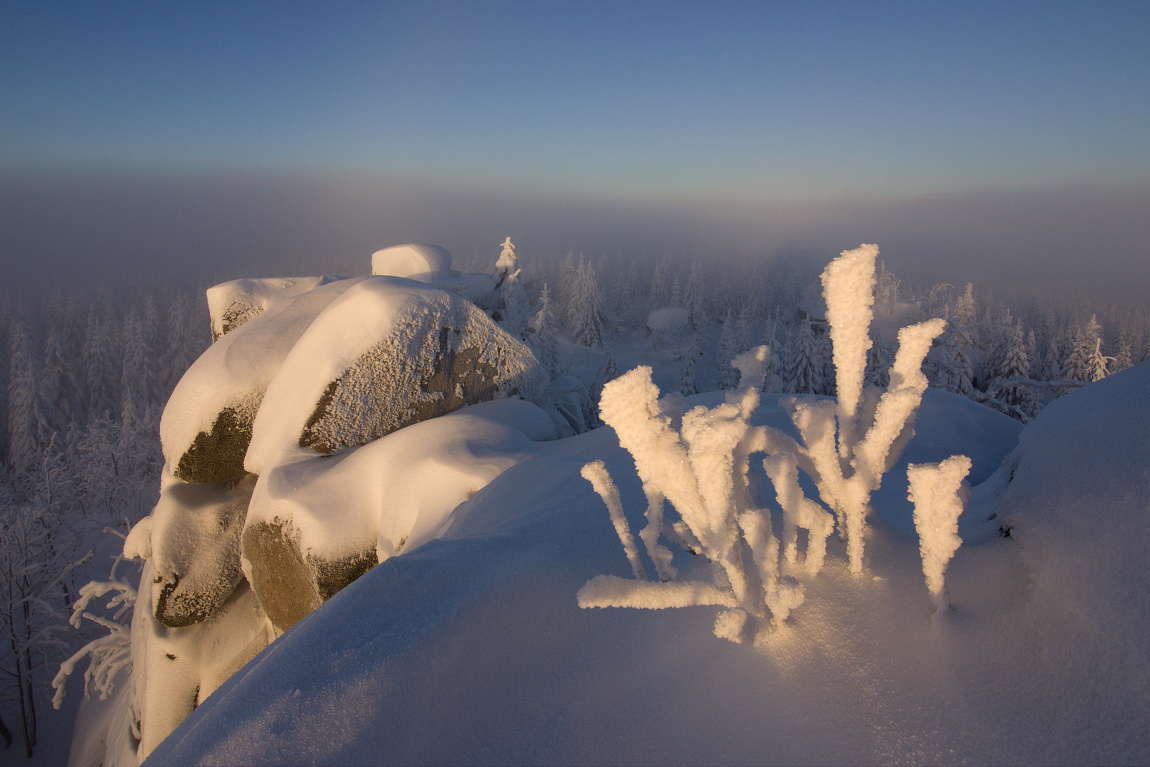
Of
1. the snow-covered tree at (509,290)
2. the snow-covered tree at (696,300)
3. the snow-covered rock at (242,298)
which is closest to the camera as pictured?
the snow-covered rock at (242,298)

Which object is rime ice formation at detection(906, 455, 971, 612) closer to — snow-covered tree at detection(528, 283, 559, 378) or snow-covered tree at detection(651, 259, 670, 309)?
snow-covered tree at detection(528, 283, 559, 378)

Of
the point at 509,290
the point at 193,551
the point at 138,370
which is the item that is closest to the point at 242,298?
the point at 193,551

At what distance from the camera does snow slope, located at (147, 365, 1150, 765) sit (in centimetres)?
180

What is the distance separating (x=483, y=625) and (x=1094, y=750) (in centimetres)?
230

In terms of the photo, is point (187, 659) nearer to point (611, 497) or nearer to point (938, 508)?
point (611, 497)

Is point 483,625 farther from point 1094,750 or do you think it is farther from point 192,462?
point 192,462

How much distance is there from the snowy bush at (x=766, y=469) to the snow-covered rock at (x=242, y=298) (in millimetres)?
11450

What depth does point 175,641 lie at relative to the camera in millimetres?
8234

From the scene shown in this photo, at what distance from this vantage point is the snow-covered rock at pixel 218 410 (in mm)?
8461

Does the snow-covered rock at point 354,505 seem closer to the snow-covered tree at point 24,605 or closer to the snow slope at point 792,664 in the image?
the snow slope at point 792,664

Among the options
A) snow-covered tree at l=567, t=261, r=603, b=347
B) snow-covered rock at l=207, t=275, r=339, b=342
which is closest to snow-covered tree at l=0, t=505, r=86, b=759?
snow-covered rock at l=207, t=275, r=339, b=342

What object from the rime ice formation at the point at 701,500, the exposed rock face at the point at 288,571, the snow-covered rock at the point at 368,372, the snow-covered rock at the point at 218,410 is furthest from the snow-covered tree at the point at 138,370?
the rime ice formation at the point at 701,500

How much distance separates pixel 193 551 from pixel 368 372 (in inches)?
167

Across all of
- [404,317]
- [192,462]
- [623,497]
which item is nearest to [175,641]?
[192,462]
